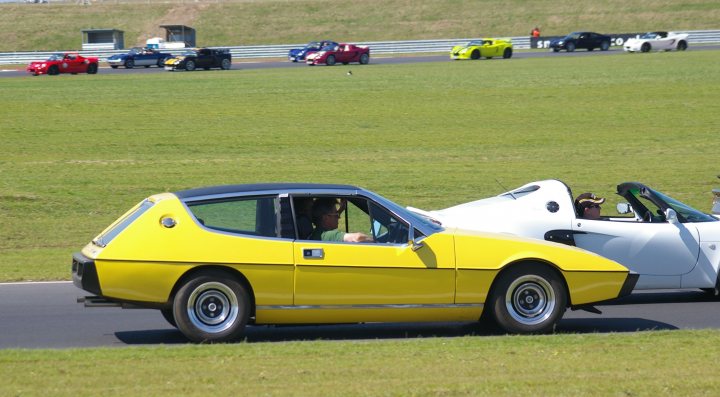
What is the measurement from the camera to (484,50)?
Answer: 52500mm

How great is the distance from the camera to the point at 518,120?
2783cm

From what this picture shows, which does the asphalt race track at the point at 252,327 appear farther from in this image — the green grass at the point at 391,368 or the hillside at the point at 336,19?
the hillside at the point at 336,19

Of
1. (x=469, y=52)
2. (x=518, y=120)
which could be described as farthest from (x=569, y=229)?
(x=469, y=52)

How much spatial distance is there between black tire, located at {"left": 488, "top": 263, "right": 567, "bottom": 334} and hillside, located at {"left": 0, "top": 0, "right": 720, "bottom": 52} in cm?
6823

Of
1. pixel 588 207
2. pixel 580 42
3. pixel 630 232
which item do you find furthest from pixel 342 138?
pixel 580 42

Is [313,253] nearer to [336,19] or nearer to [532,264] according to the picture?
[532,264]

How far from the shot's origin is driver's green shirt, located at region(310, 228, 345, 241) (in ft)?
27.9

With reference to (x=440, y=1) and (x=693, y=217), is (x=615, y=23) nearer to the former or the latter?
(x=440, y=1)

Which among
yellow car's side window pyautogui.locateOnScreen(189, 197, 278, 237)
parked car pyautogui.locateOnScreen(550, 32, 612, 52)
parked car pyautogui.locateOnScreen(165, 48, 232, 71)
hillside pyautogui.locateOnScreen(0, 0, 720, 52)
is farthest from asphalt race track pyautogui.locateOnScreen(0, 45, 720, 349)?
hillside pyautogui.locateOnScreen(0, 0, 720, 52)

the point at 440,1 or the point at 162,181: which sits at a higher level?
the point at 440,1

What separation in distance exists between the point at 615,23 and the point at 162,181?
62.7 metres

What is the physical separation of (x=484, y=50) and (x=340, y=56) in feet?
23.8

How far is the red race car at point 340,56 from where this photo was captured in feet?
169

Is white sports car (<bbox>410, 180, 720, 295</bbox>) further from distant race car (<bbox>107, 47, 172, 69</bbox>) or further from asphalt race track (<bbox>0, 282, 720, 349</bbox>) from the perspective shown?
distant race car (<bbox>107, 47, 172, 69</bbox>)
